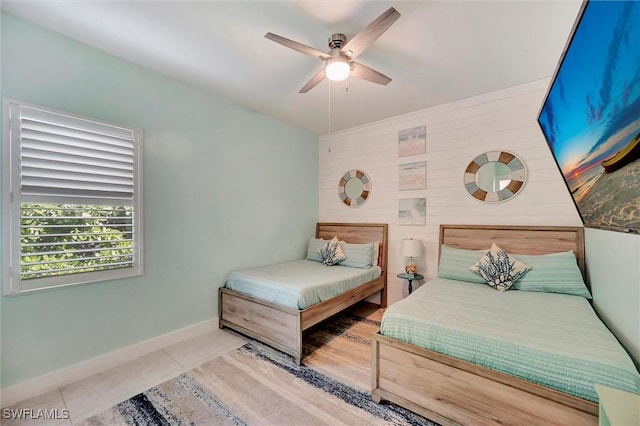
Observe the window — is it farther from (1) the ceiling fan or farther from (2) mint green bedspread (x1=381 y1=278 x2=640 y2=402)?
(2) mint green bedspread (x1=381 y1=278 x2=640 y2=402)

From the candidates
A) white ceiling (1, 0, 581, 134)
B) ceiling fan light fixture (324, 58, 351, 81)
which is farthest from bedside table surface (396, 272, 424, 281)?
ceiling fan light fixture (324, 58, 351, 81)

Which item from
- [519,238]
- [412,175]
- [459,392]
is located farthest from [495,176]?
[459,392]

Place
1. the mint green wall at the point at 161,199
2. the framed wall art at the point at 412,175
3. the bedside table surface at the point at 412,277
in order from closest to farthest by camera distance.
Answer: the mint green wall at the point at 161,199 < the bedside table surface at the point at 412,277 < the framed wall art at the point at 412,175

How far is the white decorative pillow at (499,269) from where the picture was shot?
2422mm

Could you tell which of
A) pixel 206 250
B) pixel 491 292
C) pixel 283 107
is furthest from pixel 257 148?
pixel 491 292

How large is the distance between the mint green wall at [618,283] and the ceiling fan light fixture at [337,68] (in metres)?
2.01

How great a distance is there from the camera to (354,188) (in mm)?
4059

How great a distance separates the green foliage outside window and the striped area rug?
42.4 inches

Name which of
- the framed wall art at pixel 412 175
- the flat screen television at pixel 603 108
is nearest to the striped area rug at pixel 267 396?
the flat screen television at pixel 603 108

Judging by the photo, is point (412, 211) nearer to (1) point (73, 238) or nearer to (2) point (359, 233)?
(2) point (359, 233)

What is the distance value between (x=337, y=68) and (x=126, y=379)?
290 centimetres

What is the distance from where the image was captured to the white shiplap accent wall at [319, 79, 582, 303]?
8.94ft

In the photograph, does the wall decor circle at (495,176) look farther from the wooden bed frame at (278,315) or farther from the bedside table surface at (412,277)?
the wooden bed frame at (278,315)

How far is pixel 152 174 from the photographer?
2.49 m
